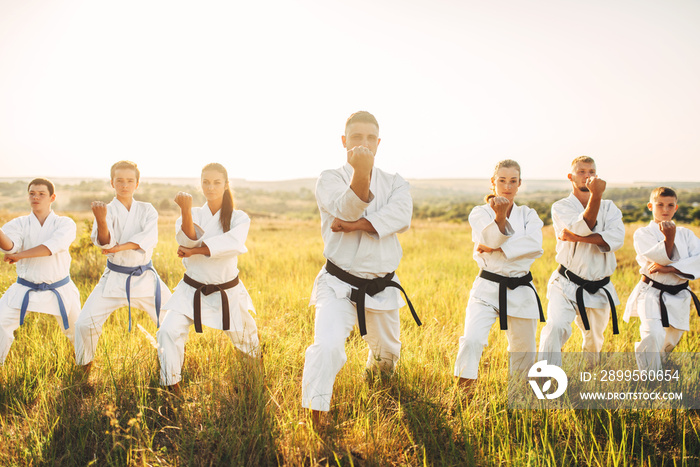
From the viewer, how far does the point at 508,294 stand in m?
3.84

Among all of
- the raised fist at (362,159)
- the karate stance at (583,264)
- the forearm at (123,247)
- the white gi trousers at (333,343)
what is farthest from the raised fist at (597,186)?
the forearm at (123,247)

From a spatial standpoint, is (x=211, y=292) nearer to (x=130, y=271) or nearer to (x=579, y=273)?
(x=130, y=271)

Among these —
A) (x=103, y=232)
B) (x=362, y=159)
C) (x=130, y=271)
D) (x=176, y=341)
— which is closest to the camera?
(x=362, y=159)

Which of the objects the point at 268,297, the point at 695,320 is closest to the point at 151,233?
the point at 268,297

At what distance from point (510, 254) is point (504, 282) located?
28 cm

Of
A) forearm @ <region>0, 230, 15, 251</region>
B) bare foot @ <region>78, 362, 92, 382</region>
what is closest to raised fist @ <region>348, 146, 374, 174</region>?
bare foot @ <region>78, 362, 92, 382</region>

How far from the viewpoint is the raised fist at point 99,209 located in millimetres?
3787

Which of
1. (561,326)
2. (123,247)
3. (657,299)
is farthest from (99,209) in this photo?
(657,299)

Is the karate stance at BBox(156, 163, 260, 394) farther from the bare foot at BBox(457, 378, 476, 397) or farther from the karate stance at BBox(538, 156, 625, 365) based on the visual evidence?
the karate stance at BBox(538, 156, 625, 365)

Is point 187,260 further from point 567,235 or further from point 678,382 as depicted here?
point 678,382

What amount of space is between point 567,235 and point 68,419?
15.4 feet

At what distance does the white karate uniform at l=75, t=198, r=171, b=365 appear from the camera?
3846 millimetres

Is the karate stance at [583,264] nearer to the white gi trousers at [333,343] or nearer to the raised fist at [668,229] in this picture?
the raised fist at [668,229]

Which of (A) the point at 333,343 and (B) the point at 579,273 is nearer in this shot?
(A) the point at 333,343
